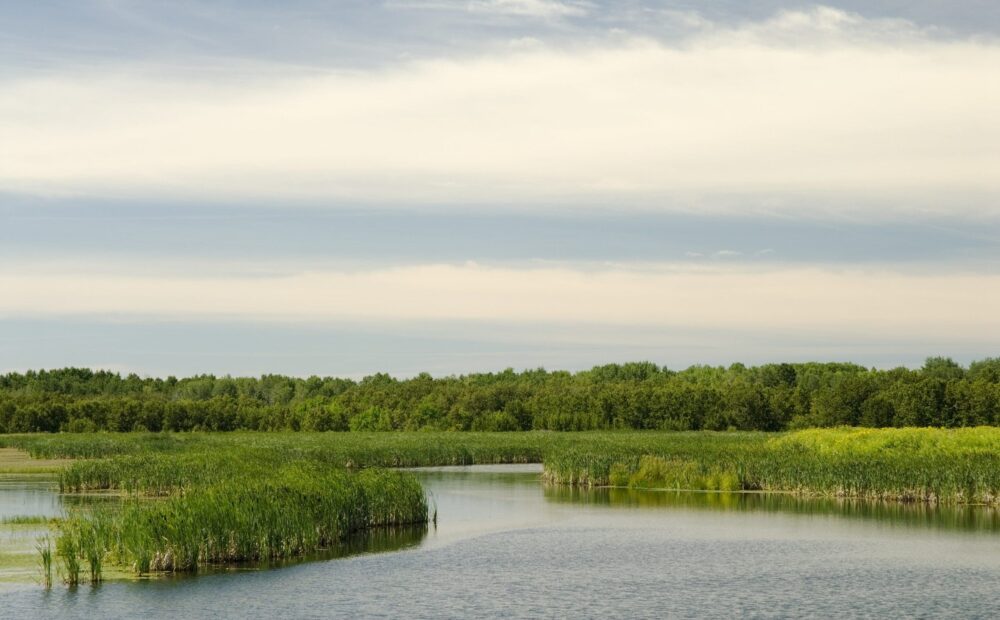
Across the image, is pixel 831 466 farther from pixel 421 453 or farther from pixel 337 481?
pixel 421 453

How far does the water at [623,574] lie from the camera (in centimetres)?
2406

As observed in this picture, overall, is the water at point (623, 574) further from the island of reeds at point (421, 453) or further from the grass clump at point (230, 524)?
the island of reeds at point (421, 453)

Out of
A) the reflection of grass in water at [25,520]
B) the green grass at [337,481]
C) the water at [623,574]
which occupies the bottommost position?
the water at [623,574]

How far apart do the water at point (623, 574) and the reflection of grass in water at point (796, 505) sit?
0.93ft

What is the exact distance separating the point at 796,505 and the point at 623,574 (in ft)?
61.4

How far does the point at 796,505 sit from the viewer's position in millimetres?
45781

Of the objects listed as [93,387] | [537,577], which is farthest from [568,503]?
[93,387]

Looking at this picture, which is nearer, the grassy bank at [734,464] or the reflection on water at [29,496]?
the reflection on water at [29,496]

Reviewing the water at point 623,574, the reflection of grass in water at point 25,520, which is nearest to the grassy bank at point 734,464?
the water at point 623,574

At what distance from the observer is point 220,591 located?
2527 centimetres

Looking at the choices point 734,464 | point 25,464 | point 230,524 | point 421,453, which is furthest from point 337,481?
point 25,464

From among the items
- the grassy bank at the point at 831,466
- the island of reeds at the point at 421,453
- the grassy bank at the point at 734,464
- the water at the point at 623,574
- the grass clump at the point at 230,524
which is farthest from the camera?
the grassy bank at the point at 831,466

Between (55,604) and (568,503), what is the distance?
89.1 ft

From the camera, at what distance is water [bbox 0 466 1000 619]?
2406cm
